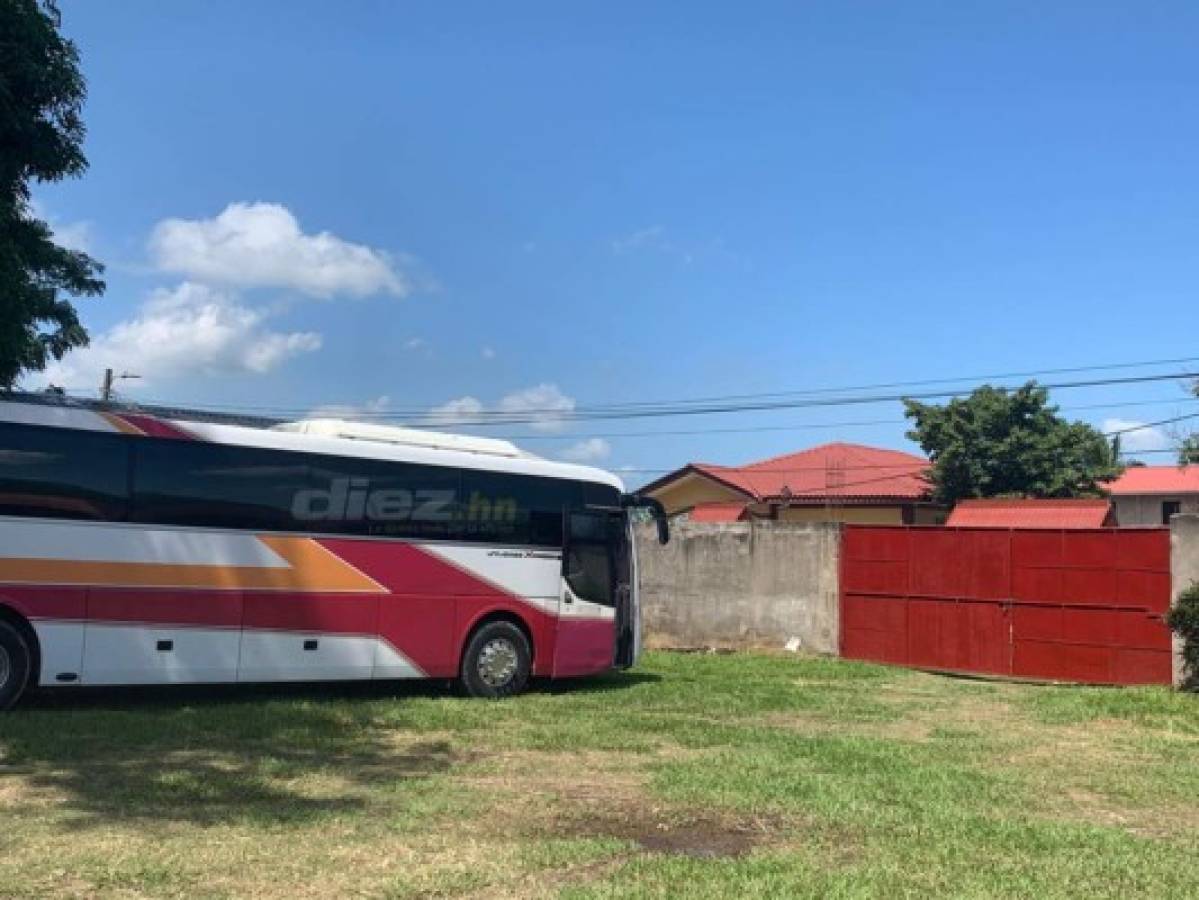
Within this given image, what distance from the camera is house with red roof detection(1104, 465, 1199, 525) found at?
50.0 meters

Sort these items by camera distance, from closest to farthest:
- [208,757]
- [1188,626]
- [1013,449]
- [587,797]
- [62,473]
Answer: [587,797]
[208,757]
[62,473]
[1188,626]
[1013,449]

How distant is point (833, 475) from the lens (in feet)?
146

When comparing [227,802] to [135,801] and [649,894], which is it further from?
[649,894]

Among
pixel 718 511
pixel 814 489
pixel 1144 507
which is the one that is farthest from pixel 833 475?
pixel 1144 507

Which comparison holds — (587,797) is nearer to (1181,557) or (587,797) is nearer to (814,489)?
(1181,557)

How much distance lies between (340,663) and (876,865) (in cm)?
812

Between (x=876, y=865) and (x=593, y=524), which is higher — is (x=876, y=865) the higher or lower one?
the lower one

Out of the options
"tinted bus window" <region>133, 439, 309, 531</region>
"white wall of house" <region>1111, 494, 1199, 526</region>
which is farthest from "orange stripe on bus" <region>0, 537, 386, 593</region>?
"white wall of house" <region>1111, 494, 1199, 526</region>

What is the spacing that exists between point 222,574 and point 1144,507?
160 ft

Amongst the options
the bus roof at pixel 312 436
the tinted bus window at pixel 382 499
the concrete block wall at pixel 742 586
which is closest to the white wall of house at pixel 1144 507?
the concrete block wall at pixel 742 586

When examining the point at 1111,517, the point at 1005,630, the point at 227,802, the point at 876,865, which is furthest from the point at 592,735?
the point at 1111,517

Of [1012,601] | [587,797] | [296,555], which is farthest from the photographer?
[1012,601]

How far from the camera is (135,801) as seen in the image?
7.55 metres

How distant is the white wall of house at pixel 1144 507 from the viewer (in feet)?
165
